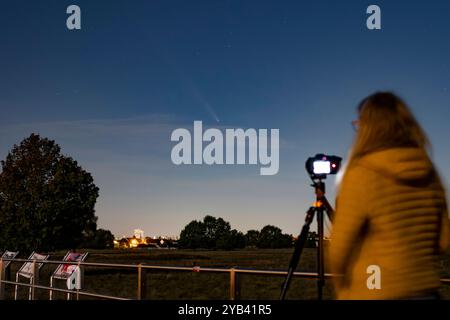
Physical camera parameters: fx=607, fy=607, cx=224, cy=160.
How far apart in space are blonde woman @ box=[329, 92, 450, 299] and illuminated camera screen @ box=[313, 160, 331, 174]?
122 cm

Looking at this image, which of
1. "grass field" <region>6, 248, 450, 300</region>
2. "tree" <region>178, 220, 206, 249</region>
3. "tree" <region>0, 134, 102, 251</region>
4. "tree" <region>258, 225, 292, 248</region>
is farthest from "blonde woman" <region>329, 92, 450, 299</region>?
"tree" <region>178, 220, 206, 249</region>

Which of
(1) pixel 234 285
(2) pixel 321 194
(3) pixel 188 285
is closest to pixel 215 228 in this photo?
(3) pixel 188 285

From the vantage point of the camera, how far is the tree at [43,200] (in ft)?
148

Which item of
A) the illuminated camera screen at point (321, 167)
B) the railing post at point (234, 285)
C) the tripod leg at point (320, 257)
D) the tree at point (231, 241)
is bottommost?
the tree at point (231, 241)

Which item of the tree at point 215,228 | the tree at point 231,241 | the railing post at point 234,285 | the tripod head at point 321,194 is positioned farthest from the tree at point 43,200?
the tree at point 215,228

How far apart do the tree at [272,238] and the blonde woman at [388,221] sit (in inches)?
6218

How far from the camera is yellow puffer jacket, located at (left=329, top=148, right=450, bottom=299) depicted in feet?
8.30

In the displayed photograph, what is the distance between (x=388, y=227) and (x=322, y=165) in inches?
56.1

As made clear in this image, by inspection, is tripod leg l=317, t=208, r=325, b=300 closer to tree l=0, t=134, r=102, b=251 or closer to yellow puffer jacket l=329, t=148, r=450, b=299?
yellow puffer jacket l=329, t=148, r=450, b=299

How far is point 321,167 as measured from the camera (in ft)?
12.9

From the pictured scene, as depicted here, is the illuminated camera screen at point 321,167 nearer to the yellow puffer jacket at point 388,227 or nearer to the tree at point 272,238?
the yellow puffer jacket at point 388,227

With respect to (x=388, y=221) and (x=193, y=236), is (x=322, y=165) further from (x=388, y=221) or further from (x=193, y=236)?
(x=193, y=236)
